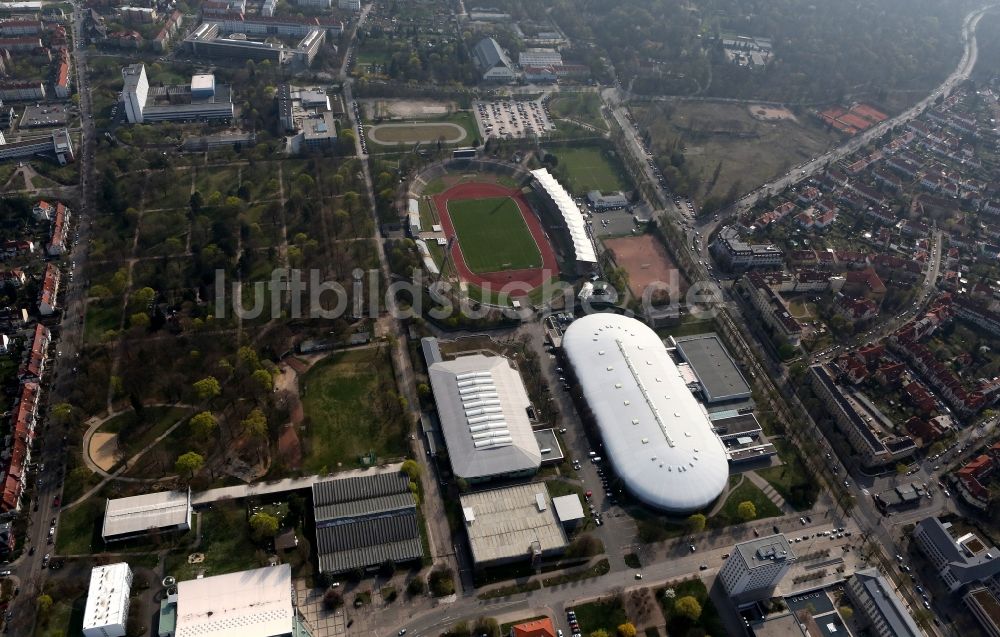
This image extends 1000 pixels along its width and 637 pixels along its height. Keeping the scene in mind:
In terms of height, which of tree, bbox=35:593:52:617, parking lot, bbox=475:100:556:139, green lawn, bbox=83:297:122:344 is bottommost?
tree, bbox=35:593:52:617

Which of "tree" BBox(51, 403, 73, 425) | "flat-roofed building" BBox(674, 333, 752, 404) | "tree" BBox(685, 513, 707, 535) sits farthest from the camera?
"flat-roofed building" BBox(674, 333, 752, 404)

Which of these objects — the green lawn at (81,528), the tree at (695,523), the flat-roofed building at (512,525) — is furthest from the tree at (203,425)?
the tree at (695,523)

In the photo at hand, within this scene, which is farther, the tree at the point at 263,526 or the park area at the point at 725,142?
the park area at the point at 725,142

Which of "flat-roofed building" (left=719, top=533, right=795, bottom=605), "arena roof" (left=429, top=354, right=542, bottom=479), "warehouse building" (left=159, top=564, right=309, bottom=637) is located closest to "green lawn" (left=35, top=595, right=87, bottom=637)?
"warehouse building" (left=159, top=564, right=309, bottom=637)

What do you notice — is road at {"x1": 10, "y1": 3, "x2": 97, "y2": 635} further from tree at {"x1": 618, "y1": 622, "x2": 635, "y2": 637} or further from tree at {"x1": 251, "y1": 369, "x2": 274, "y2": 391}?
tree at {"x1": 618, "y1": 622, "x2": 635, "y2": 637}

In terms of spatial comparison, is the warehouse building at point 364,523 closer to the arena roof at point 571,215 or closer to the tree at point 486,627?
the tree at point 486,627

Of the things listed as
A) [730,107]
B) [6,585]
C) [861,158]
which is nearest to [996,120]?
[861,158]
